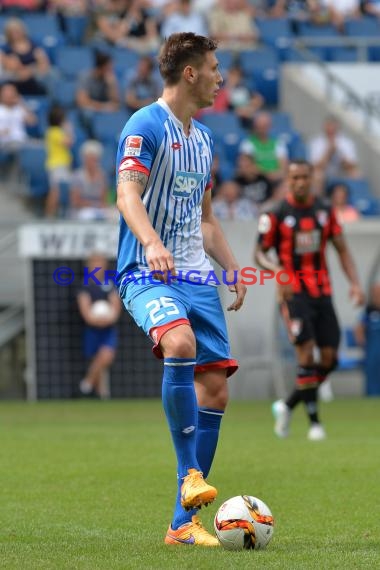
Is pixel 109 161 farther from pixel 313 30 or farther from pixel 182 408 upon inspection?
pixel 182 408

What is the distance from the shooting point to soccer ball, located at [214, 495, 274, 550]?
240 inches

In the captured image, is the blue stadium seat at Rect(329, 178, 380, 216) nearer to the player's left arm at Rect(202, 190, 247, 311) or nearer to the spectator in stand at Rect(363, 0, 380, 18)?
the spectator in stand at Rect(363, 0, 380, 18)

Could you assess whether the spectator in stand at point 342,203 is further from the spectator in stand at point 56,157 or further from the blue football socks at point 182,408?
the blue football socks at point 182,408

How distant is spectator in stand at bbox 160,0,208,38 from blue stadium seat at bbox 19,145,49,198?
4.41 m

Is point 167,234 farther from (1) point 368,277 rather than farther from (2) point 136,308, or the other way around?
(1) point 368,277

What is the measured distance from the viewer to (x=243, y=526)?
6090 millimetres

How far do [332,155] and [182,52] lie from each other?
15.1 m

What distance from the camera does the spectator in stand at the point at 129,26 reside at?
870 inches

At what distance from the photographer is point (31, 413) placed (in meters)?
15.9

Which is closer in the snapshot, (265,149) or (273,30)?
(265,149)

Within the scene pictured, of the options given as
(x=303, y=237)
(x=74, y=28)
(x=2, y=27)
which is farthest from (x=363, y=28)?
(x=303, y=237)

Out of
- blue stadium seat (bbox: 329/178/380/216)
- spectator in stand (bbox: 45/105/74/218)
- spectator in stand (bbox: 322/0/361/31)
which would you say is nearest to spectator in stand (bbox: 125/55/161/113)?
spectator in stand (bbox: 45/105/74/218)

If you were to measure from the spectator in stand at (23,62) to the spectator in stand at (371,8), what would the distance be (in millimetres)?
8044

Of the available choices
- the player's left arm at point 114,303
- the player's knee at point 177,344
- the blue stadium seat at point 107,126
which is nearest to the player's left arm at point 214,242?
the player's knee at point 177,344
